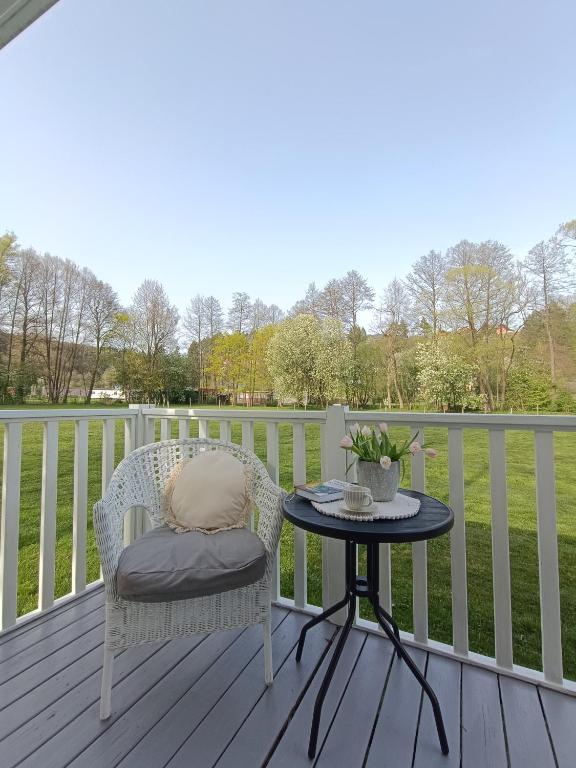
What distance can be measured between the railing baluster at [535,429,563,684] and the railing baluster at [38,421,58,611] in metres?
2.20

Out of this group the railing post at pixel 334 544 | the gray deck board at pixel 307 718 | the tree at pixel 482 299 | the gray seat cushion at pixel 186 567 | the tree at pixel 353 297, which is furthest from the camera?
the tree at pixel 353 297

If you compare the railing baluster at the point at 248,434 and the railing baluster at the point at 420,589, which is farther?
the railing baluster at the point at 248,434

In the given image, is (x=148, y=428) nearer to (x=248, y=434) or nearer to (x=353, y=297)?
(x=248, y=434)

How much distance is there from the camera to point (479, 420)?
4.63ft

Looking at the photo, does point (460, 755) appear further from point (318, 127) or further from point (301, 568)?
point (318, 127)

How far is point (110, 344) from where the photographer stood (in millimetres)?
7676

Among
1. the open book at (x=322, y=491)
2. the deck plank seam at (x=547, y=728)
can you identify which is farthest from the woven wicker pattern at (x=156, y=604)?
the deck plank seam at (x=547, y=728)

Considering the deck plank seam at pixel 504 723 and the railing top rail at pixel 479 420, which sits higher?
the railing top rail at pixel 479 420

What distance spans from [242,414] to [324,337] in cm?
1030

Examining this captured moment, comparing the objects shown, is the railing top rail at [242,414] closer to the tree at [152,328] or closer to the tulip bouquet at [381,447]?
the tulip bouquet at [381,447]

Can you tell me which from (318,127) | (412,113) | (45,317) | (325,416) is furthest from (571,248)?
(45,317)

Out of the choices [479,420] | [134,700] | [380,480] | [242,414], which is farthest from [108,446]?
[479,420]

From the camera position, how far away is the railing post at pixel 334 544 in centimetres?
170

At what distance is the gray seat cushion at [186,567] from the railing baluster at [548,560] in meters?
1.07
